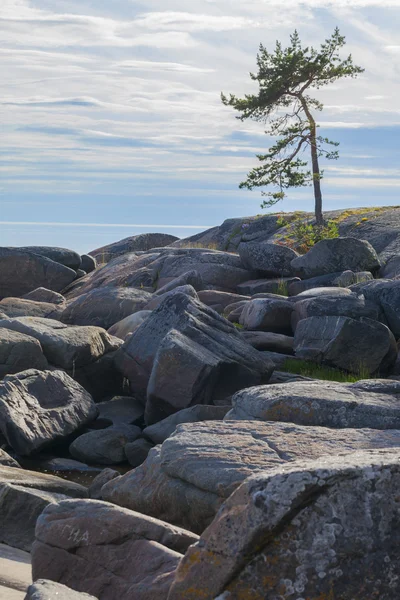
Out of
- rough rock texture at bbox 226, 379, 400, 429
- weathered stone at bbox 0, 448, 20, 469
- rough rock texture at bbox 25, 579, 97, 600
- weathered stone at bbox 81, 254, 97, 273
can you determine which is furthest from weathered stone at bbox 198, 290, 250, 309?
rough rock texture at bbox 25, 579, 97, 600

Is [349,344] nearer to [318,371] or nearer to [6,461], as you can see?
[318,371]

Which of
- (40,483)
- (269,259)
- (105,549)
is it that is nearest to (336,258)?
(269,259)

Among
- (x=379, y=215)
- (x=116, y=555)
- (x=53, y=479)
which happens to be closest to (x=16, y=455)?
(x=53, y=479)

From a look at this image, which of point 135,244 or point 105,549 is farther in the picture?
point 135,244

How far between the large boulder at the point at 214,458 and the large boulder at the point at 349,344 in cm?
855

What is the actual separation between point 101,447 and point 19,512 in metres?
4.58

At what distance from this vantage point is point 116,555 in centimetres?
570

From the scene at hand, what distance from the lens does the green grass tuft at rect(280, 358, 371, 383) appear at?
16625 millimetres

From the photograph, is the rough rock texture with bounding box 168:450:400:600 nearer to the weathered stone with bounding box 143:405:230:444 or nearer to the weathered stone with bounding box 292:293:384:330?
the weathered stone with bounding box 143:405:230:444

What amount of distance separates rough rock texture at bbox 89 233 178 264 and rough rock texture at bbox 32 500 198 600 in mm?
35530

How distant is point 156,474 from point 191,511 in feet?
2.54

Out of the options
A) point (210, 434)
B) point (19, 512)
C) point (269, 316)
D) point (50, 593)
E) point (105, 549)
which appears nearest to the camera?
point (50, 593)

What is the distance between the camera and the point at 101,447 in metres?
13.4

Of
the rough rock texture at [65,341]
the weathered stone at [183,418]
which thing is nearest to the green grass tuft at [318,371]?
the weathered stone at [183,418]
